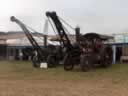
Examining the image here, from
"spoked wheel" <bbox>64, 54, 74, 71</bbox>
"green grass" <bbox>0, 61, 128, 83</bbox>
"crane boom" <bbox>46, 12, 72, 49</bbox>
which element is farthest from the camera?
"crane boom" <bbox>46, 12, 72, 49</bbox>

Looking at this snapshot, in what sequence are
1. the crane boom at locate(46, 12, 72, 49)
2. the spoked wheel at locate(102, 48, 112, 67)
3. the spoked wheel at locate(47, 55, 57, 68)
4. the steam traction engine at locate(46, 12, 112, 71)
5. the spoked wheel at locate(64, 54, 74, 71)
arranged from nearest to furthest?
1. the spoked wheel at locate(64, 54, 74, 71)
2. the steam traction engine at locate(46, 12, 112, 71)
3. the crane boom at locate(46, 12, 72, 49)
4. the spoked wheel at locate(102, 48, 112, 67)
5. the spoked wheel at locate(47, 55, 57, 68)

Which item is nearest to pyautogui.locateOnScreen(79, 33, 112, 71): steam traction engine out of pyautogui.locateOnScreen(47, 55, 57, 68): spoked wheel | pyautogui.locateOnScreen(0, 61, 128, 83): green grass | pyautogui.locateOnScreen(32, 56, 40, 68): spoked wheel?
pyautogui.locateOnScreen(0, 61, 128, 83): green grass

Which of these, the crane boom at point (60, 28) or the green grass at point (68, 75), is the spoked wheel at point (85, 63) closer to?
the green grass at point (68, 75)

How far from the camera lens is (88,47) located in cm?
2072

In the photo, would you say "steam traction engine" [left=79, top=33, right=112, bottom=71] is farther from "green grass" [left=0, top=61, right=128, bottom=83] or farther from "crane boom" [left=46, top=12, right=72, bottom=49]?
"green grass" [left=0, top=61, right=128, bottom=83]

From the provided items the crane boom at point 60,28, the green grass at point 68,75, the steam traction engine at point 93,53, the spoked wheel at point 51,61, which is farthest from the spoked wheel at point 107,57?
the spoked wheel at point 51,61

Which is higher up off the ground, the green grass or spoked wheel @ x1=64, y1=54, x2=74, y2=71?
spoked wheel @ x1=64, y1=54, x2=74, y2=71

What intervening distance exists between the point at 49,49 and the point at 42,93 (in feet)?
47.2

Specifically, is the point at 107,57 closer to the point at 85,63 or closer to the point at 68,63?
the point at 85,63

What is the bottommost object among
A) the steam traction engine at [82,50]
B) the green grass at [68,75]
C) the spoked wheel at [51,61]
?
the green grass at [68,75]

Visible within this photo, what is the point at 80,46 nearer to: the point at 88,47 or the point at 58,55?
the point at 88,47

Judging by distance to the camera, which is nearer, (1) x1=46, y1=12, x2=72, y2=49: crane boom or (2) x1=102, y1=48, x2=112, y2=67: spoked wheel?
(1) x1=46, y1=12, x2=72, y2=49: crane boom

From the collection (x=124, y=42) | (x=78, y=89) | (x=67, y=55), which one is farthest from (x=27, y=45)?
(x=78, y=89)

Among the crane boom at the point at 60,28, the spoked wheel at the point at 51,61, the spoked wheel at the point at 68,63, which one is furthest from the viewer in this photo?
the spoked wheel at the point at 51,61
